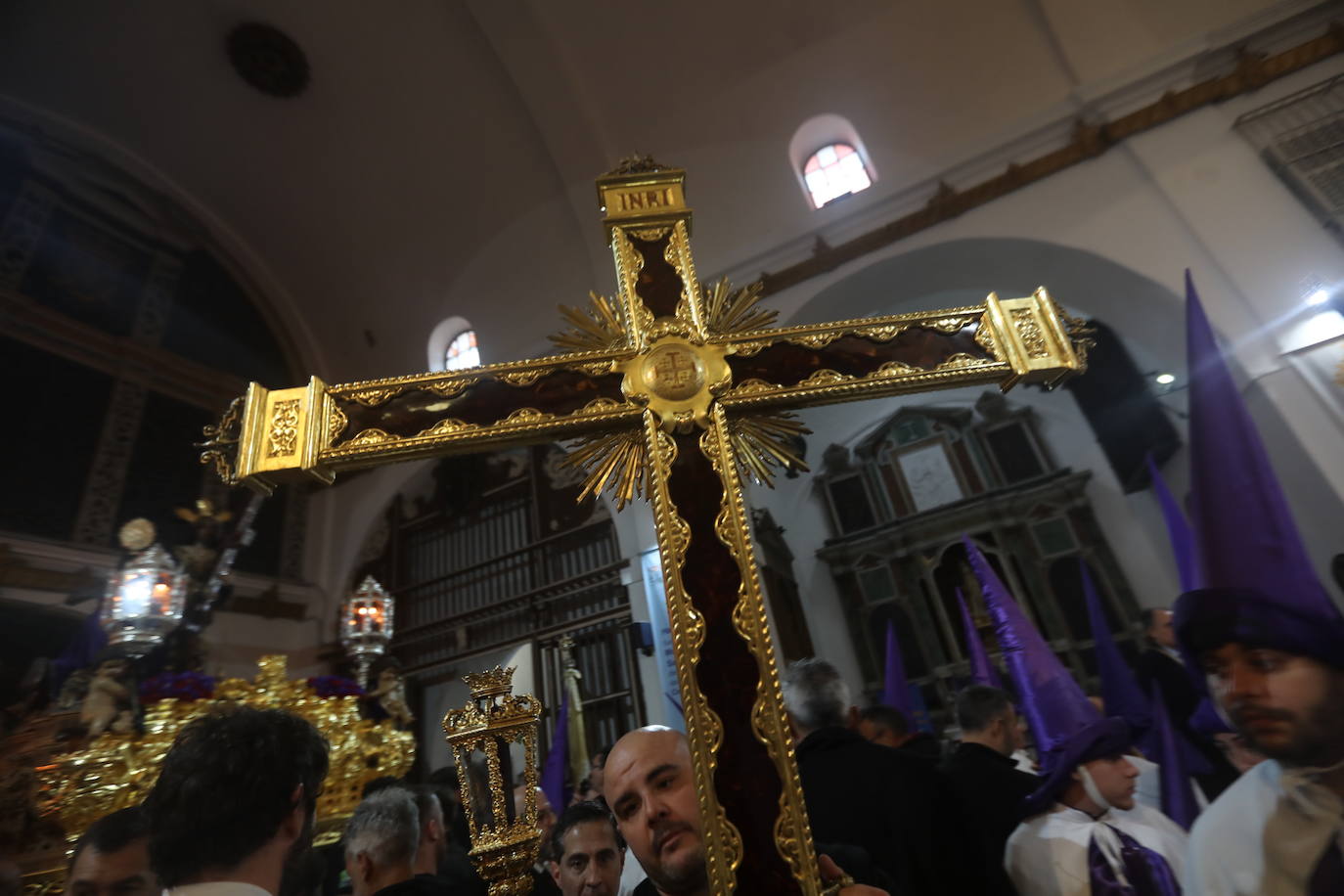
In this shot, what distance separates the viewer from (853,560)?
8070 millimetres

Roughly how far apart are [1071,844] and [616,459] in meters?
1.66

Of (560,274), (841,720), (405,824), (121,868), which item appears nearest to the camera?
(121,868)

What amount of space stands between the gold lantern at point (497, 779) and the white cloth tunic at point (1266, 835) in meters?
1.41

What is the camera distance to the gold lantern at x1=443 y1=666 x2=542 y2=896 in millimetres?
1512

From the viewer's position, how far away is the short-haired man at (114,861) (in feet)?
5.33

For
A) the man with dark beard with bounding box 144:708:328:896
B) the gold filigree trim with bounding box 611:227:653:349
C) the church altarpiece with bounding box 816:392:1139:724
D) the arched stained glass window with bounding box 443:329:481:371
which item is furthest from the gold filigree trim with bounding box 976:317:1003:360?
the arched stained glass window with bounding box 443:329:481:371

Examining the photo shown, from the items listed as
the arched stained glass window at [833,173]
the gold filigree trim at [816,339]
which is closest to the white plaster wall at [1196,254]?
the arched stained glass window at [833,173]

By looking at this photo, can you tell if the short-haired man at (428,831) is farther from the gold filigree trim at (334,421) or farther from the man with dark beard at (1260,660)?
the man with dark beard at (1260,660)

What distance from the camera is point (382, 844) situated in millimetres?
1986

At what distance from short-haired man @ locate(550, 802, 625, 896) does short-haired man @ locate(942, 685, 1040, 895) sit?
110 cm

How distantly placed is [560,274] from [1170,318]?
4901 millimetres

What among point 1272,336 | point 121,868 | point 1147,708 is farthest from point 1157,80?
point 121,868

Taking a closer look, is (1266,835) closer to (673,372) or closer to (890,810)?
(890,810)

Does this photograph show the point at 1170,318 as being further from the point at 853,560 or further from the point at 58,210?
the point at 58,210
